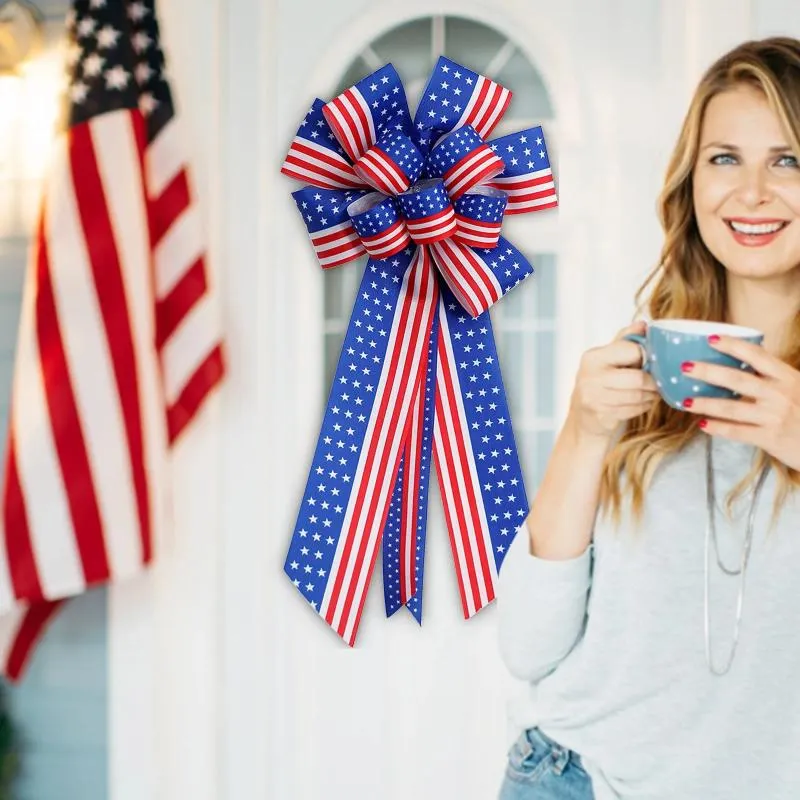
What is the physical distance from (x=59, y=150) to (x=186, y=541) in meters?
0.70

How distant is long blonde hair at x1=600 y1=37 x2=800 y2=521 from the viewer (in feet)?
3.84

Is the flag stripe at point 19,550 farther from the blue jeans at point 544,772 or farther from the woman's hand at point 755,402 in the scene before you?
the woman's hand at point 755,402

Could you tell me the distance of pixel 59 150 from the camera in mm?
1672

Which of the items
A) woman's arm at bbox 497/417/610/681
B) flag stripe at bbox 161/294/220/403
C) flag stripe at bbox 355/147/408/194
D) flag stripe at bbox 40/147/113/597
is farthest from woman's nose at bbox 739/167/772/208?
flag stripe at bbox 40/147/113/597

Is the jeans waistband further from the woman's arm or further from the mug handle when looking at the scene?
the mug handle

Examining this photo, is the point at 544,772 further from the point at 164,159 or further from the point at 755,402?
the point at 164,159

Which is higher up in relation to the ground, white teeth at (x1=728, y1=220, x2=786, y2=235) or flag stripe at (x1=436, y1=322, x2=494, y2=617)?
white teeth at (x1=728, y1=220, x2=786, y2=235)

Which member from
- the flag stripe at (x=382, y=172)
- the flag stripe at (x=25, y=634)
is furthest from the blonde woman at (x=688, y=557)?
the flag stripe at (x=25, y=634)

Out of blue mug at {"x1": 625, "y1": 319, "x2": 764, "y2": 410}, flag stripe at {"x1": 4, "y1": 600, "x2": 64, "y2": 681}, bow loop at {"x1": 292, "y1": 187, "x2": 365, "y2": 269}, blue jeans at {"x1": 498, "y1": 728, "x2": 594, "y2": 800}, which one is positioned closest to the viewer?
blue mug at {"x1": 625, "y1": 319, "x2": 764, "y2": 410}

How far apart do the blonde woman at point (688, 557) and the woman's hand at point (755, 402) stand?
0.02 m

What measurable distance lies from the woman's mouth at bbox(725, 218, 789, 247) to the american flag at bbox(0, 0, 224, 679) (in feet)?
3.16

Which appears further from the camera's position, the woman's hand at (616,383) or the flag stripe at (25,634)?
the flag stripe at (25,634)

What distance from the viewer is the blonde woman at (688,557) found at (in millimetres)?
1131

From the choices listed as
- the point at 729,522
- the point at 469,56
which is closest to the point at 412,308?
the point at 469,56
